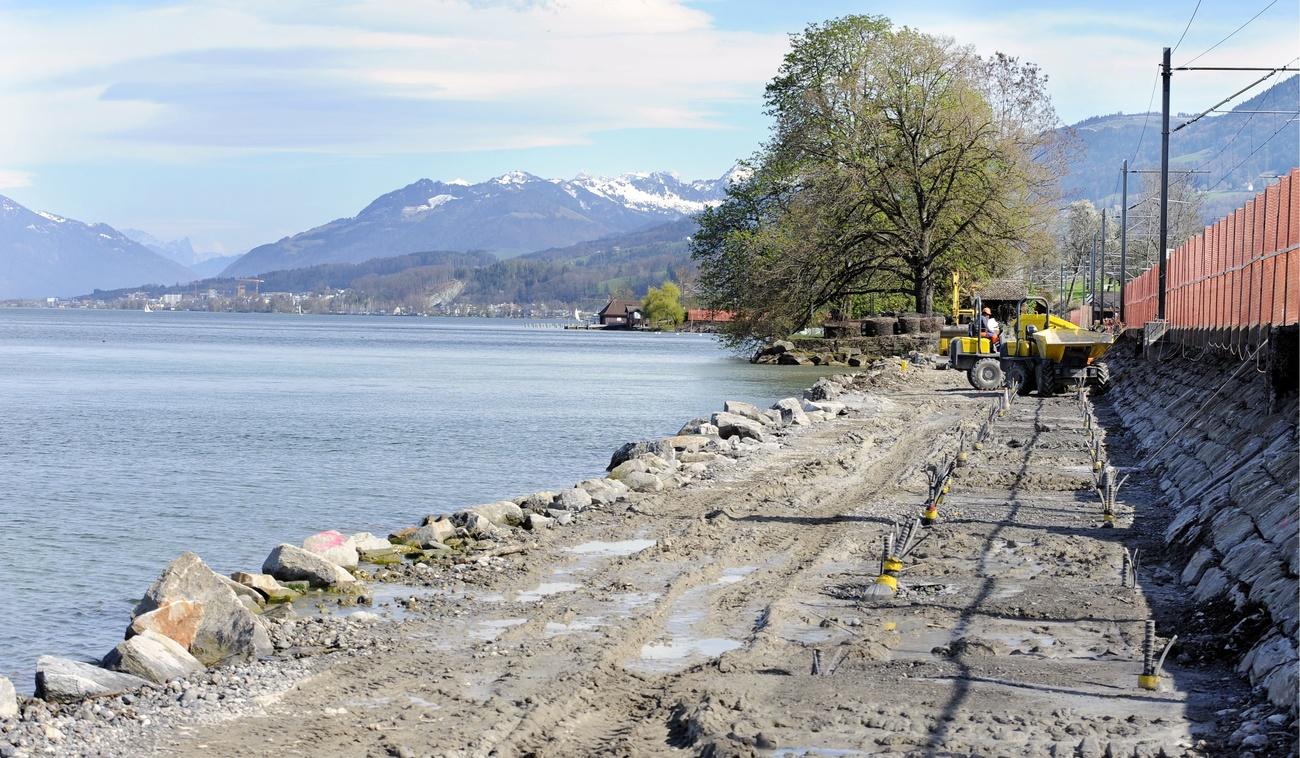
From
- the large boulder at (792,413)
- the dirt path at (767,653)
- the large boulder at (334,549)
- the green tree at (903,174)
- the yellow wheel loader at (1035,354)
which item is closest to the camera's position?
the dirt path at (767,653)

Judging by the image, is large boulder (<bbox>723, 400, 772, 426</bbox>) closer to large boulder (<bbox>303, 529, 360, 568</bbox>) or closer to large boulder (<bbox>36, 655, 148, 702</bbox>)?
large boulder (<bbox>303, 529, 360, 568</bbox>)

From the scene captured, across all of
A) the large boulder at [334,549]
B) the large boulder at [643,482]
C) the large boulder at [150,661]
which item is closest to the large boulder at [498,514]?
the large boulder at [334,549]

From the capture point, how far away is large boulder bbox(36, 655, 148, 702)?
402 inches

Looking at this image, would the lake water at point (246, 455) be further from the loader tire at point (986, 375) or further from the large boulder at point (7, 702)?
the loader tire at point (986, 375)

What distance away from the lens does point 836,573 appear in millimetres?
14016

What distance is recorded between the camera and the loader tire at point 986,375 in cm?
4150

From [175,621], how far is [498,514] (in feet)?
25.8

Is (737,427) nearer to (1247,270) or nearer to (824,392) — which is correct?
(1247,270)

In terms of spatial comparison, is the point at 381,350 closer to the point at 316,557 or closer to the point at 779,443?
the point at 779,443

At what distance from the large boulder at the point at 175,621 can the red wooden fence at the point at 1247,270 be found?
1398 centimetres

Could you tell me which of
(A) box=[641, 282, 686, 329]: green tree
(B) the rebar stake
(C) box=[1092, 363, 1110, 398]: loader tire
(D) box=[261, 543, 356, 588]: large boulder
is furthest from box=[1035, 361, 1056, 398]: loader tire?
(A) box=[641, 282, 686, 329]: green tree

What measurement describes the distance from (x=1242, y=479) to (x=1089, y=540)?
1692mm

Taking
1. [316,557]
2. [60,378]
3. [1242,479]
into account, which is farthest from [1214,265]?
[60,378]

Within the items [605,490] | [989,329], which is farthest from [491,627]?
[989,329]
